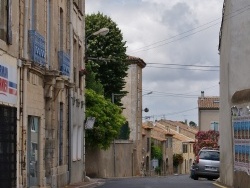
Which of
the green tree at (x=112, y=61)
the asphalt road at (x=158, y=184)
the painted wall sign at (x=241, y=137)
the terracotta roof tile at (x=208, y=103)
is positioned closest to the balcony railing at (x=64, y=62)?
the asphalt road at (x=158, y=184)

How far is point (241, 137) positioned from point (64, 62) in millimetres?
8342

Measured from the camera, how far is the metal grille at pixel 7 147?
61.5 feet

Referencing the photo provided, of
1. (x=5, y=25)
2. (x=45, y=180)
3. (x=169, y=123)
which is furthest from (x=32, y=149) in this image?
(x=169, y=123)

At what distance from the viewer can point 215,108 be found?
3593 inches

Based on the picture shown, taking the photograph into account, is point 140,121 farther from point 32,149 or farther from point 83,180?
point 32,149

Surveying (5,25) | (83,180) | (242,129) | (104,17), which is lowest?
(83,180)

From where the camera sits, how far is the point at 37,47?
22641mm

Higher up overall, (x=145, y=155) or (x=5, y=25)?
(x=5, y=25)

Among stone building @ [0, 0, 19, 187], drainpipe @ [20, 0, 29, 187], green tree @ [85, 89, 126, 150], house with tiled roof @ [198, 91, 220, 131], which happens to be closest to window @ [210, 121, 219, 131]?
house with tiled roof @ [198, 91, 220, 131]

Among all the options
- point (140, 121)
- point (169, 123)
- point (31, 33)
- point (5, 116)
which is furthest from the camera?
point (169, 123)

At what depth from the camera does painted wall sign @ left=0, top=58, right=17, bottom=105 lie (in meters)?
18.6

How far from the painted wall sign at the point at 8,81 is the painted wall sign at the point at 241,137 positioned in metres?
8.05

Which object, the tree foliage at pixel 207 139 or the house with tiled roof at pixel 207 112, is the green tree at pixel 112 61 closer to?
the tree foliage at pixel 207 139

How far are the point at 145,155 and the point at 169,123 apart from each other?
44.8m
